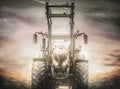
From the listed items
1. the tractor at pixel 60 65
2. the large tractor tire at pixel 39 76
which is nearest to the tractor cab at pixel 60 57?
the tractor at pixel 60 65

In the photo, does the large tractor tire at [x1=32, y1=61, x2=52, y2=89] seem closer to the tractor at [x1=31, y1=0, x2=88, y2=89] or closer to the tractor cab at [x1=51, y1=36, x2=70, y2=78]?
the tractor at [x1=31, y1=0, x2=88, y2=89]

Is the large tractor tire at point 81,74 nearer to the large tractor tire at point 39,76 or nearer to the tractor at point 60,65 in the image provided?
the tractor at point 60,65

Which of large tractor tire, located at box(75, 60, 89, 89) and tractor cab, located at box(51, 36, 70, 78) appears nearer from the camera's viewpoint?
tractor cab, located at box(51, 36, 70, 78)

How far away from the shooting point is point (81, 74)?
690 centimetres

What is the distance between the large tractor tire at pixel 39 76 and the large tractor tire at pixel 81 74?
0.70 m

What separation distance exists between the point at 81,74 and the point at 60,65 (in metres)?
0.67

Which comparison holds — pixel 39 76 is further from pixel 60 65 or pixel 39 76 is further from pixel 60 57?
pixel 60 57

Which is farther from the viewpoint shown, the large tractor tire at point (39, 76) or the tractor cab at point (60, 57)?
the large tractor tire at point (39, 76)

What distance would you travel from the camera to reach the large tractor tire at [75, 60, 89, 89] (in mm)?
6863

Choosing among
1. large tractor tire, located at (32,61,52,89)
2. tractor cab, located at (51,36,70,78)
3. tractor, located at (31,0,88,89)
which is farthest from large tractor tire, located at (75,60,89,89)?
large tractor tire, located at (32,61,52,89)

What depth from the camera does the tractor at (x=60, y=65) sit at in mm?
6539

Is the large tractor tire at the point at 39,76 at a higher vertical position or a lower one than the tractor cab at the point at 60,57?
lower

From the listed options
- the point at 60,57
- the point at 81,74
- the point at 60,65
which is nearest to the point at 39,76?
the point at 60,65

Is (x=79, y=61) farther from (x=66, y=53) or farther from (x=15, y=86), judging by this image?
(x=15, y=86)
